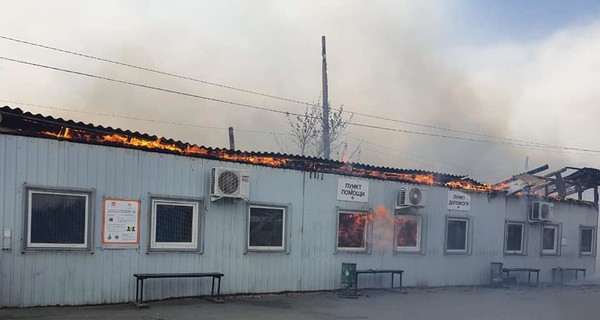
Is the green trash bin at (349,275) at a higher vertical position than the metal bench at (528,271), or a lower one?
higher

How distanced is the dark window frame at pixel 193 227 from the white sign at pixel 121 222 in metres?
0.31

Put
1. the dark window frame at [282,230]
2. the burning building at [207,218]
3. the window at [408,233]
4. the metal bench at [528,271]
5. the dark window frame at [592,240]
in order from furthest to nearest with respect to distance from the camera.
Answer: the dark window frame at [592,240] < the metal bench at [528,271] < the window at [408,233] < the dark window frame at [282,230] < the burning building at [207,218]

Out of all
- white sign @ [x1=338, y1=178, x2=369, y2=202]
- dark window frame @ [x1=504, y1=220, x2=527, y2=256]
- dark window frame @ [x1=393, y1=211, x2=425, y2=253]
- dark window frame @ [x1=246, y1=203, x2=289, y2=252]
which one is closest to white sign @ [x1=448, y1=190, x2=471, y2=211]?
dark window frame @ [x1=393, y1=211, x2=425, y2=253]

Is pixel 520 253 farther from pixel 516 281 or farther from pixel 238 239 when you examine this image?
pixel 238 239

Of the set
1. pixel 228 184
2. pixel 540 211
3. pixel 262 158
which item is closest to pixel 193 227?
pixel 228 184

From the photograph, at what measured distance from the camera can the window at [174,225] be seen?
11281 mm

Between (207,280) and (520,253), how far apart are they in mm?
12017

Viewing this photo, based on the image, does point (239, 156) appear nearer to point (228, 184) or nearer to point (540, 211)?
point (228, 184)

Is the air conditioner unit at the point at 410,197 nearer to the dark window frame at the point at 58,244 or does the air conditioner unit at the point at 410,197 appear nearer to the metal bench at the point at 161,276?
the metal bench at the point at 161,276

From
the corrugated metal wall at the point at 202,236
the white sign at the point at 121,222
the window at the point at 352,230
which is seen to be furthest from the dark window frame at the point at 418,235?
the white sign at the point at 121,222

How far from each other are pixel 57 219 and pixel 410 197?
29.8ft

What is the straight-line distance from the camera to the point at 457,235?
17.1 metres

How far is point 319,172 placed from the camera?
13898 millimetres

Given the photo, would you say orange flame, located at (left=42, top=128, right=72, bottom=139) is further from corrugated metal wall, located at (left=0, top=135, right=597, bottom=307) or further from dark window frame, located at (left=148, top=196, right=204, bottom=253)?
dark window frame, located at (left=148, top=196, right=204, bottom=253)
